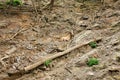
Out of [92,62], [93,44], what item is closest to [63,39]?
[93,44]

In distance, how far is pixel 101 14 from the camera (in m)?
13.8

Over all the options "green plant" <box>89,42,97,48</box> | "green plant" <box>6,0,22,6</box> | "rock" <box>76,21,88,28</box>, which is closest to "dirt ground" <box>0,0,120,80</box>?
"rock" <box>76,21,88,28</box>

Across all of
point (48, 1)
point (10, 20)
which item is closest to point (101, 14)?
point (48, 1)

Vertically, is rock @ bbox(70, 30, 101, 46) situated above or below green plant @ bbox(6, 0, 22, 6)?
below

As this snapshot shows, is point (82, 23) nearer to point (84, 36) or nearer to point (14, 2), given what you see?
point (84, 36)

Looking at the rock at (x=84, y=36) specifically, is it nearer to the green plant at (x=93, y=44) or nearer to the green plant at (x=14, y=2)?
the green plant at (x=93, y=44)

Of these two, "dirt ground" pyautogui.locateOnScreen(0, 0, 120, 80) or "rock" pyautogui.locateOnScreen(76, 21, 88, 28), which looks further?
"rock" pyautogui.locateOnScreen(76, 21, 88, 28)

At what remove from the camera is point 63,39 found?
1202 cm

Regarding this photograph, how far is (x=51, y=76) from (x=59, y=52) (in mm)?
1517

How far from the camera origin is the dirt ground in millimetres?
9500

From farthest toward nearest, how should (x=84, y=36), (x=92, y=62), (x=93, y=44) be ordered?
(x=84, y=36)
(x=93, y=44)
(x=92, y=62)

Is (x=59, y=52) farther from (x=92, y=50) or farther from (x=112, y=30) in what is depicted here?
(x=112, y=30)

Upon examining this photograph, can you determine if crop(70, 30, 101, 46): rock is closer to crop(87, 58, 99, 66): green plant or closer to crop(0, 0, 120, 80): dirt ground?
crop(0, 0, 120, 80): dirt ground

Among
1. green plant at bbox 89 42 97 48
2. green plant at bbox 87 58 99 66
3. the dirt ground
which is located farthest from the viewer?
green plant at bbox 89 42 97 48
